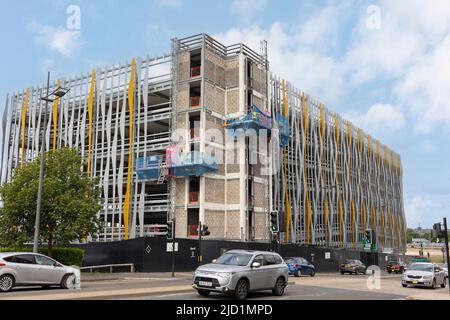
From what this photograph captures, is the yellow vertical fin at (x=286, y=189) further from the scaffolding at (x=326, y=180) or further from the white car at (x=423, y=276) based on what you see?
the white car at (x=423, y=276)

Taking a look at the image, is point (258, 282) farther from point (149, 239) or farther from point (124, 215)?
point (124, 215)

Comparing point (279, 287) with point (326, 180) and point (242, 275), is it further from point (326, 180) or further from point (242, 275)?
point (326, 180)

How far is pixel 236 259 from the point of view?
580 inches

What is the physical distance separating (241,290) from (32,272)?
7.93 metres

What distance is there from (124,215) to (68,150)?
1147 cm

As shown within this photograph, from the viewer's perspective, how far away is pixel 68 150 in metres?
32.0

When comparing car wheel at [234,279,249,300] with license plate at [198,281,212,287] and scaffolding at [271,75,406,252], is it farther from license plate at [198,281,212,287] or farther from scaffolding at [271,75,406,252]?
scaffolding at [271,75,406,252]

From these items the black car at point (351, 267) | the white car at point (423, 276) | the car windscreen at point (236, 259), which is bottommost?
the black car at point (351, 267)

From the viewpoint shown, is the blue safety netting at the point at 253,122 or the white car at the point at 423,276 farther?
the blue safety netting at the point at 253,122

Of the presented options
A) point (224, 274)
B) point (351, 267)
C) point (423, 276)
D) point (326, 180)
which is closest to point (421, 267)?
point (423, 276)

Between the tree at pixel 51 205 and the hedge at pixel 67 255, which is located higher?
the tree at pixel 51 205

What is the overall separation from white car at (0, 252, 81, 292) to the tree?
1153 centimetres

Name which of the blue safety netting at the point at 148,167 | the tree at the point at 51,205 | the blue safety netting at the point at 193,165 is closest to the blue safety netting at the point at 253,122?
the blue safety netting at the point at 193,165

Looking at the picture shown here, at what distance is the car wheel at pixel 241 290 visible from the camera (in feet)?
44.6
